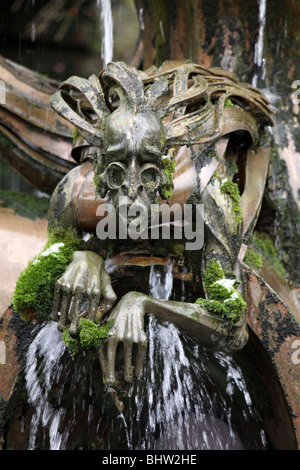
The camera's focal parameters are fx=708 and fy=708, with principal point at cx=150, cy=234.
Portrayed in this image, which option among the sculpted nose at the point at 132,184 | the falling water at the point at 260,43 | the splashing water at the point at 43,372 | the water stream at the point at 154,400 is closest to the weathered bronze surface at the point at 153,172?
the sculpted nose at the point at 132,184

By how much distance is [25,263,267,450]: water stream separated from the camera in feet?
10.8

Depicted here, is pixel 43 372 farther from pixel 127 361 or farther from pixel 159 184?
pixel 159 184

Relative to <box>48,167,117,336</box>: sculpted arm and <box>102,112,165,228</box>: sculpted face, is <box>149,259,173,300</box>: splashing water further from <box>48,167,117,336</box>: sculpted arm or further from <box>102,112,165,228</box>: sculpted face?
<box>102,112,165,228</box>: sculpted face

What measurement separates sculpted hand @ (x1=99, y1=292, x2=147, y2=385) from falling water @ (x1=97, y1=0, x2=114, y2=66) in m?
4.31

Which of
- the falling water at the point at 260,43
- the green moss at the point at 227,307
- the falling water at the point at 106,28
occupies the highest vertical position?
the falling water at the point at 106,28

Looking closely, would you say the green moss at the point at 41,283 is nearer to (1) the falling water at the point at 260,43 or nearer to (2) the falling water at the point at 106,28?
(1) the falling water at the point at 260,43

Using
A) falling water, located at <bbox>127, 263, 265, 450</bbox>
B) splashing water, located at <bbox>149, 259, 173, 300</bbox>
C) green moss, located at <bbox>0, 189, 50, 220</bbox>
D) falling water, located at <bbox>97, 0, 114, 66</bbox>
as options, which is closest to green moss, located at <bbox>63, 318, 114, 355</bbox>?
splashing water, located at <bbox>149, 259, 173, 300</bbox>

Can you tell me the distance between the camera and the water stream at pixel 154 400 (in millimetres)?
3303

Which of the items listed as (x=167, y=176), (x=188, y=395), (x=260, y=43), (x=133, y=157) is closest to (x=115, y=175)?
(x=133, y=157)

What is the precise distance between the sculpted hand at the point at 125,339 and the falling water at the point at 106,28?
4.31 m

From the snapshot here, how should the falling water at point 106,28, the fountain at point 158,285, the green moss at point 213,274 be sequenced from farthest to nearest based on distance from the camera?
the falling water at point 106,28, the green moss at point 213,274, the fountain at point 158,285

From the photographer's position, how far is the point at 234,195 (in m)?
3.09
